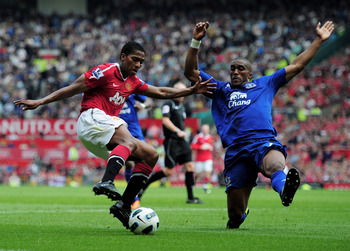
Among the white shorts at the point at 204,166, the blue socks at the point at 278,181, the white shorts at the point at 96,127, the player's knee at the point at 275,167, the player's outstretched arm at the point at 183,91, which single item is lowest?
the white shorts at the point at 204,166

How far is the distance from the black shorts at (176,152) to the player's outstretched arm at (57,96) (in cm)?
640

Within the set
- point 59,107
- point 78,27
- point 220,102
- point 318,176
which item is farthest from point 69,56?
point 220,102

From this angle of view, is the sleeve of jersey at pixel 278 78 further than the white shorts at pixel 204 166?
No

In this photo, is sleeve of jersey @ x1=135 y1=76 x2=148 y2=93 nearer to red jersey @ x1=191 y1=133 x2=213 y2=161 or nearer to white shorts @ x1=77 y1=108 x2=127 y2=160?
white shorts @ x1=77 y1=108 x2=127 y2=160

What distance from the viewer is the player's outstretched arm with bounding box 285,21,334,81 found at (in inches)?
275

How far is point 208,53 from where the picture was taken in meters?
33.8

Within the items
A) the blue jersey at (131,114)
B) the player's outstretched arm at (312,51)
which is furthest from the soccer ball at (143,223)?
the blue jersey at (131,114)

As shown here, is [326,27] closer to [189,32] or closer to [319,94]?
[319,94]

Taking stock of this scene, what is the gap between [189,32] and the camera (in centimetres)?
3544

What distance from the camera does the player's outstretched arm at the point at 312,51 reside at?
6996 millimetres

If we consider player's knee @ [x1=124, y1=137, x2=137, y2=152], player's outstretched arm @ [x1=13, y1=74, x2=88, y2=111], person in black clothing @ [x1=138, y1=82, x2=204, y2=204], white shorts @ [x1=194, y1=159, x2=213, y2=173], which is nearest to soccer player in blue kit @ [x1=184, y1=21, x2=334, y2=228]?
player's knee @ [x1=124, y1=137, x2=137, y2=152]

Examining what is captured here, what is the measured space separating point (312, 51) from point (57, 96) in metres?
3.05

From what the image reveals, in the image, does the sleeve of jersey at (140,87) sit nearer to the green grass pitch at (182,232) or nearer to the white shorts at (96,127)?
the white shorts at (96,127)

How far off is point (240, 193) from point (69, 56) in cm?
3015
